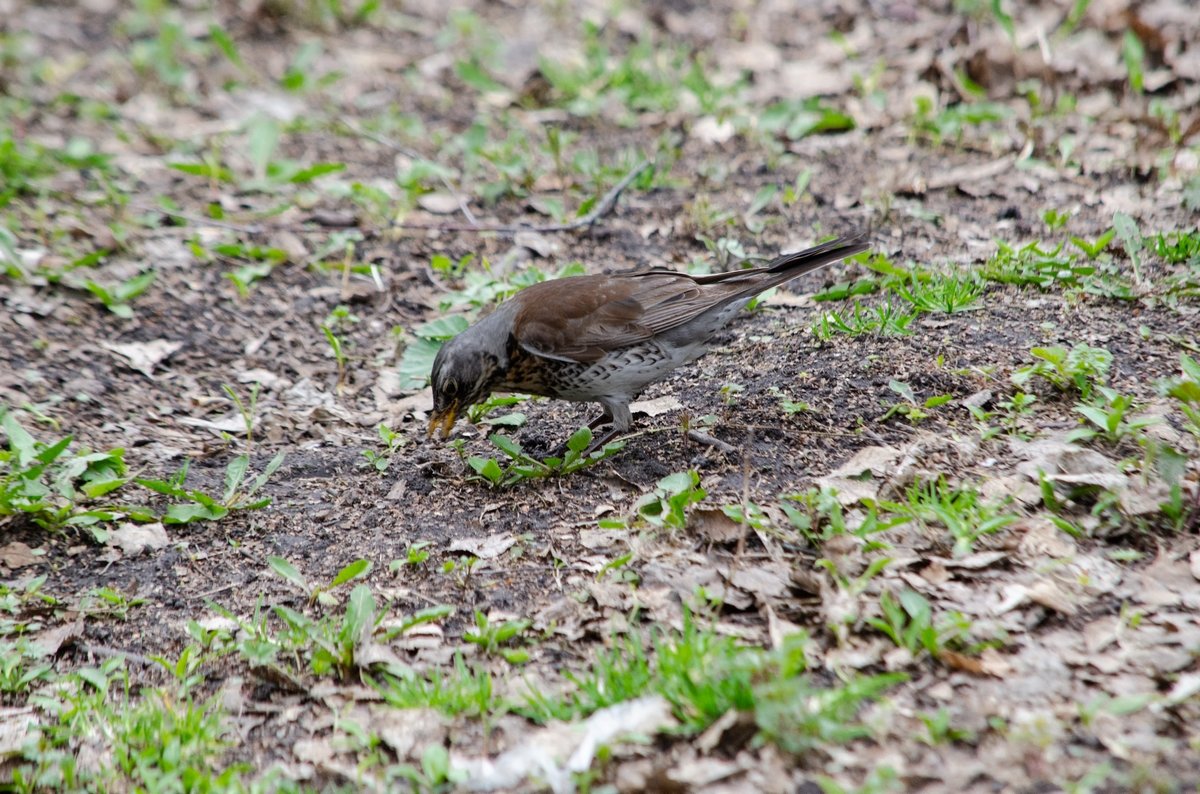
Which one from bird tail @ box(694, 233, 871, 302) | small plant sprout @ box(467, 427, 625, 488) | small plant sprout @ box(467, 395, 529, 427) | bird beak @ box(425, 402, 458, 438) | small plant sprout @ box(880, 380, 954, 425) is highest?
bird tail @ box(694, 233, 871, 302)

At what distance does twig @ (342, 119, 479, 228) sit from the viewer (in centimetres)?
755

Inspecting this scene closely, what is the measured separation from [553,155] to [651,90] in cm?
148

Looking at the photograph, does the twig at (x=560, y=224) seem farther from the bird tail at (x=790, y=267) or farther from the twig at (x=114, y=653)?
the twig at (x=114, y=653)

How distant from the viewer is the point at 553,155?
26.6 feet

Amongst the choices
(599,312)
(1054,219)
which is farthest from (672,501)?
(1054,219)

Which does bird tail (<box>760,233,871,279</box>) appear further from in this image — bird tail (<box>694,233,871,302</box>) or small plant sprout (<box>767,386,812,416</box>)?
small plant sprout (<box>767,386,812,416</box>)

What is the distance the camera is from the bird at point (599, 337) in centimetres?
510

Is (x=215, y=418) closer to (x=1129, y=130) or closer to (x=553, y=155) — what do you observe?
(x=553, y=155)

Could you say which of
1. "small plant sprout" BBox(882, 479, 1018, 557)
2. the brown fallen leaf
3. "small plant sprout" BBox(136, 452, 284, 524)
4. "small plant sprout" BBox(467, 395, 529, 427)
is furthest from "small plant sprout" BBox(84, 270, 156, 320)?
"small plant sprout" BBox(882, 479, 1018, 557)

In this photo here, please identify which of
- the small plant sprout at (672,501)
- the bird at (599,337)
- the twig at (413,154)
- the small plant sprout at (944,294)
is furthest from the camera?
the twig at (413,154)

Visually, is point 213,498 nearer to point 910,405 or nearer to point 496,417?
point 496,417

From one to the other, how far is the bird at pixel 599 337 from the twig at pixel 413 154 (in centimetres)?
226

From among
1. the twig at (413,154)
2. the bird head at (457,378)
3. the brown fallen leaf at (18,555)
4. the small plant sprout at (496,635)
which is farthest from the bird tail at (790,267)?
the brown fallen leaf at (18,555)

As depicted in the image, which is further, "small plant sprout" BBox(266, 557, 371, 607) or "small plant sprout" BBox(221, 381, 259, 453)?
"small plant sprout" BBox(221, 381, 259, 453)
